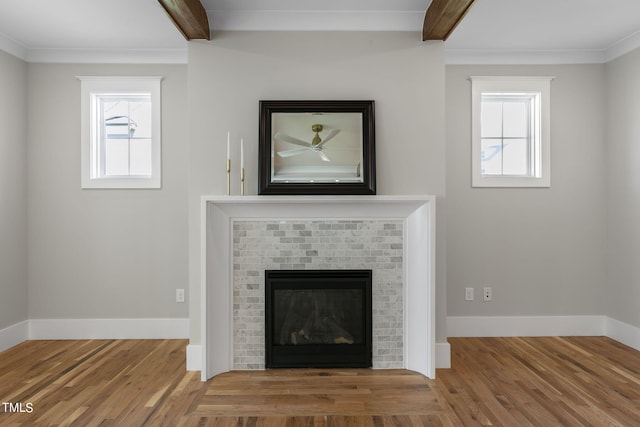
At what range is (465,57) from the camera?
3793 millimetres

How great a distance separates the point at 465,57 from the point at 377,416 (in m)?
3.13

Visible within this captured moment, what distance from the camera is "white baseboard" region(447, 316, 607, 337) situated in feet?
12.5

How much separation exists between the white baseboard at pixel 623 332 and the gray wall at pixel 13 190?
5.33 metres

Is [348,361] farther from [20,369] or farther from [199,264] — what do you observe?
[20,369]

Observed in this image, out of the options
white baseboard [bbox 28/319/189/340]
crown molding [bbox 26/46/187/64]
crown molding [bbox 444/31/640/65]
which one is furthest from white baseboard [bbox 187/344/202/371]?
crown molding [bbox 444/31/640/65]

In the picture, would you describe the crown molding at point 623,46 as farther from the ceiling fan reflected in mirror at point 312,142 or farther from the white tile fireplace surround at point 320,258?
the ceiling fan reflected in mirror at point 312,142

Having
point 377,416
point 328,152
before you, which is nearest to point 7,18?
point 328,152

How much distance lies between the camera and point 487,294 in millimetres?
3844

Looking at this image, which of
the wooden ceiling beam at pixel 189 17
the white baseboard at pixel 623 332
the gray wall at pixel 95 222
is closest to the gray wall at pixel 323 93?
the wooden ceiling beam at pixel 189 17

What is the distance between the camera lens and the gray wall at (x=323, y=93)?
10.2 feet

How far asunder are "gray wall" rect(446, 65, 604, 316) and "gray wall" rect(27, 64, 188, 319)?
2.56 m

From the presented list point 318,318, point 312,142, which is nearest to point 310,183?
point 312,142

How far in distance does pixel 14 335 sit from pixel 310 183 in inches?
116

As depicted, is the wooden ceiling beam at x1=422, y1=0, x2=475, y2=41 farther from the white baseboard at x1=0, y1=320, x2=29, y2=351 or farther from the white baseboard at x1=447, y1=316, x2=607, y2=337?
the white baseboard at x1=0, y1=320, x2=29, y2=351
